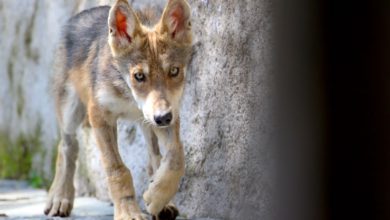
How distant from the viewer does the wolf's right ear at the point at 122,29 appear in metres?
5.19

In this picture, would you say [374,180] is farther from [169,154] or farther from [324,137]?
[169,154]

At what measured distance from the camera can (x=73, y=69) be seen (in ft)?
20.7

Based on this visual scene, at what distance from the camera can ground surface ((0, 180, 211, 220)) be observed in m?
6.21

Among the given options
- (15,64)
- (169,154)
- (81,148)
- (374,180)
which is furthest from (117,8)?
(15,64)

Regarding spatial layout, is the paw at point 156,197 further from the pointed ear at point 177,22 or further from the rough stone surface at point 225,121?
the pointed ear at point 177,22

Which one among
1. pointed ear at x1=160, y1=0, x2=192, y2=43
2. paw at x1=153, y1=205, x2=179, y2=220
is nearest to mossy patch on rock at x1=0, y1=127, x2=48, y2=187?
paw at x1=153, y1=205, x2=179, y2=220

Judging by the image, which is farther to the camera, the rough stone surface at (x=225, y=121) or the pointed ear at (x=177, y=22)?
the pointed ear at (x=177, y=22)

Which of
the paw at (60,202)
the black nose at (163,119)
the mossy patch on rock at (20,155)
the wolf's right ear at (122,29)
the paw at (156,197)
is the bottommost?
the mossy patch on rock at (20,155)

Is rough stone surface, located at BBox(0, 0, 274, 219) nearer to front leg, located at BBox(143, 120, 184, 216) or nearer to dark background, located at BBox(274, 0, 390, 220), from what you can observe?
front leg, located at BBox(143, 120, 184, 216)

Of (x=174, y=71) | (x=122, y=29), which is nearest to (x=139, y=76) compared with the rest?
(x=174, y=71)

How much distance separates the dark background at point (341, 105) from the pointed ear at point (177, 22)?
1470 millimetres

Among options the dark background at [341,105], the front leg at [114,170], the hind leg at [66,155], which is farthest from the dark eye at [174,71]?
the hind leg at [66,155]

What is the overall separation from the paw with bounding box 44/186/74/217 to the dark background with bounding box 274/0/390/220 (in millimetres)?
2852

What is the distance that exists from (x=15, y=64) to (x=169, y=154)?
556 cm
